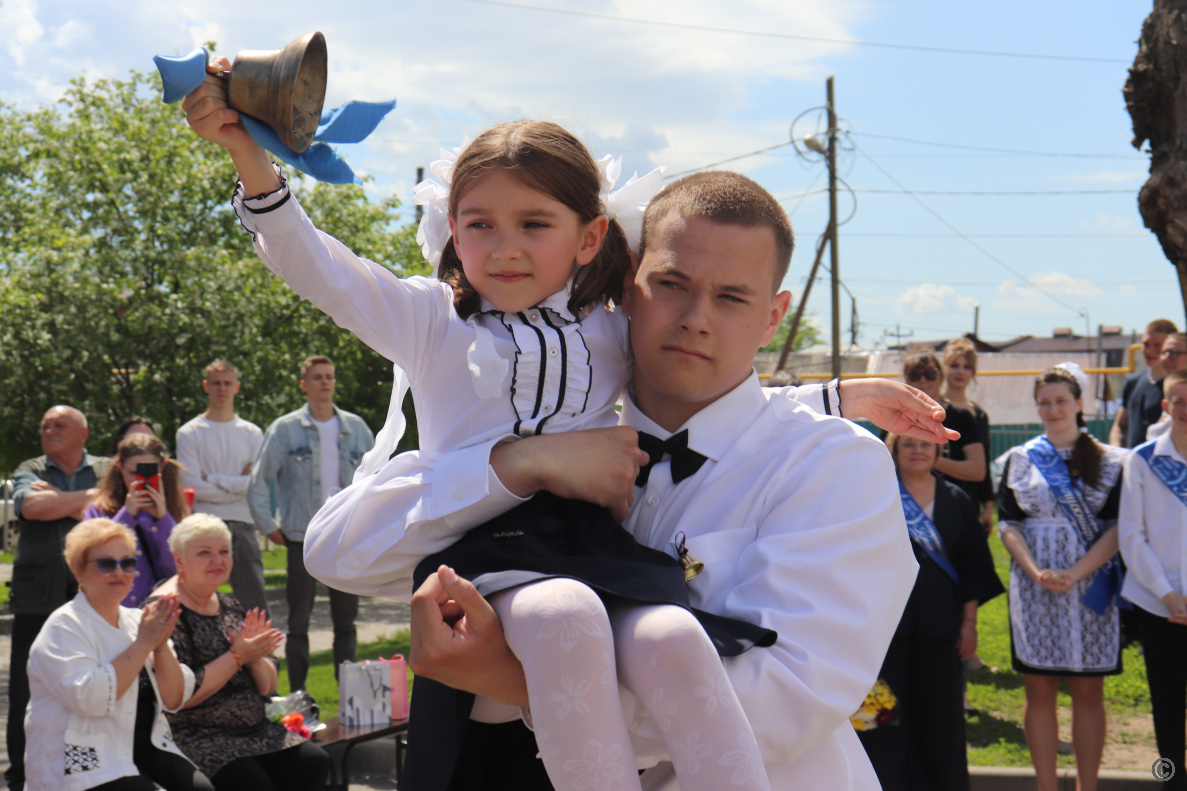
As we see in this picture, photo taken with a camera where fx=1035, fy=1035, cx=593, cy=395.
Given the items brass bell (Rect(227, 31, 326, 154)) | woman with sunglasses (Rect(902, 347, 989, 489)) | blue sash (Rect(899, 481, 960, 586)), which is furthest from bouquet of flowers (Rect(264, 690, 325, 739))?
brass bell (Rect(227, 31, 326, 154))

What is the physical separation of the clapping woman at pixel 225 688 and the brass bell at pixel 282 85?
3921 millimetres

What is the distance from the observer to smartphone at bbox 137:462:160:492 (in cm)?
615

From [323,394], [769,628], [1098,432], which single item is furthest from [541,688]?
[1098,432]

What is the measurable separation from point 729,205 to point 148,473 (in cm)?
511

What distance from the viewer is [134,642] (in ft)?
15.6

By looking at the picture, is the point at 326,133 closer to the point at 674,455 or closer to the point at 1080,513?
the point at 674,455

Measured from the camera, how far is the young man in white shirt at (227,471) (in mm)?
7871

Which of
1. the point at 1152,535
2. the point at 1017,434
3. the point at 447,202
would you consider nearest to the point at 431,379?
the point at 447,202

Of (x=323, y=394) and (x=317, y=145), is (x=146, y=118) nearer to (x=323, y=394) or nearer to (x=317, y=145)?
(x=323, y=394)

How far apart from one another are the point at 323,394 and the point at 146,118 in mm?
9755

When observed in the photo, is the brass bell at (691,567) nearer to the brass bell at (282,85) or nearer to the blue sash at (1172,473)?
the brass bell at (282,85)

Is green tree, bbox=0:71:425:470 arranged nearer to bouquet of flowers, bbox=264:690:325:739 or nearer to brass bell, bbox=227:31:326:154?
bouquet of flowers, bbox=264:690:325:739

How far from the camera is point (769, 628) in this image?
1695 millimetres

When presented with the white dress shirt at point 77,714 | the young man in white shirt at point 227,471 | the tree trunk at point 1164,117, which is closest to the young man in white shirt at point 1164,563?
the tree trunk at point 1164,117
